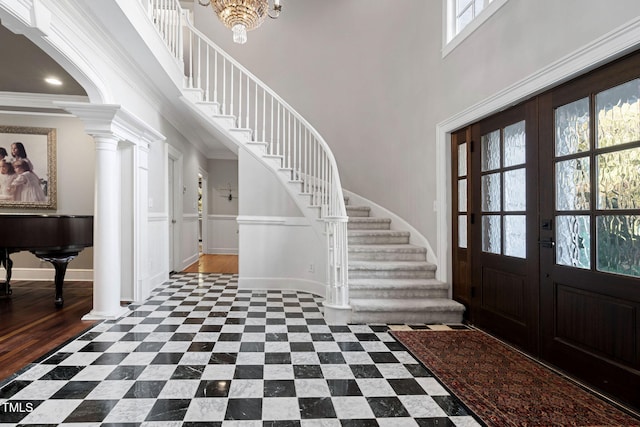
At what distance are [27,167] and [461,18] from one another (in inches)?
249

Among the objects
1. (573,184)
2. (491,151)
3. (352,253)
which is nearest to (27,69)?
(352,253)

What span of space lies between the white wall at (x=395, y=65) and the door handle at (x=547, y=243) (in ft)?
4.32

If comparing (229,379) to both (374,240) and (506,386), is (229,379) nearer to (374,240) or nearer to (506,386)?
(506,386)

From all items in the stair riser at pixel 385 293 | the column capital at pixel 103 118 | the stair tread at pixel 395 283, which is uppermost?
the column capital at pixel 103 118

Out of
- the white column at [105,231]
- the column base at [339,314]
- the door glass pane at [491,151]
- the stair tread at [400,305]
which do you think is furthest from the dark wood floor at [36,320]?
the door glass pane at [491,151]

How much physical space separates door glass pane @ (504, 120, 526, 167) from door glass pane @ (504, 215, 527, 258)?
1.61 ft

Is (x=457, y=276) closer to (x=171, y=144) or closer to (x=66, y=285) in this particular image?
(x=171, y=144)

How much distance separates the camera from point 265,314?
3.64m

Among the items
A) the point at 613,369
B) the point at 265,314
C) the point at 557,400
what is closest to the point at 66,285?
the point at 265,314

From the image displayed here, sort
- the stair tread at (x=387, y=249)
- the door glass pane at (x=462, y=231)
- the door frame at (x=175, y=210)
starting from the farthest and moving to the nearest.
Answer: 1. the door frame at (x=175, y=210)
2. the stair tread at (x=387, y=249)
3. the door glass pane at (x=462, y=231)

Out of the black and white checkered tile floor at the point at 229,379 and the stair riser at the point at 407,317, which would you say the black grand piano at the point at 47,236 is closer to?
the black and white checkered tile floor at the point at 229,379

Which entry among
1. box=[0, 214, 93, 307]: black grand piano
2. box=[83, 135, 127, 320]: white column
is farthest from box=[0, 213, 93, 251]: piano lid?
box=[83, 135, 127, 320]: white column

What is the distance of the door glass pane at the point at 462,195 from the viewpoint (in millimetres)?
3492

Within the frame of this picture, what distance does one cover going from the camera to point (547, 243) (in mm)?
2455
